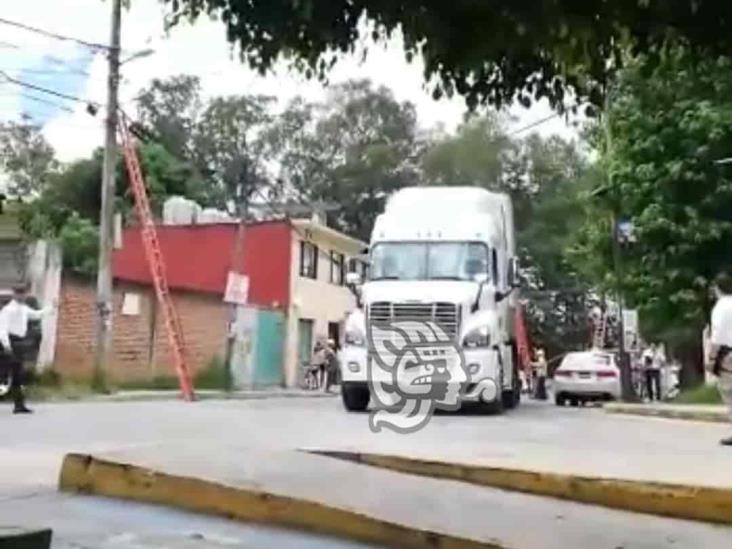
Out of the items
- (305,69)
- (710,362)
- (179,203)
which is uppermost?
(179,203)

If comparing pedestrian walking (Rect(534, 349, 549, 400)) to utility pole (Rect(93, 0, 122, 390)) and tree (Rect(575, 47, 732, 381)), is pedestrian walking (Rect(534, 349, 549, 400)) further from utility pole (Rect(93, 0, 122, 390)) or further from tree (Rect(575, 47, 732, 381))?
utility pole (Rect(93, 0, 122, 390))

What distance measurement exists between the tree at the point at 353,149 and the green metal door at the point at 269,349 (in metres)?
14.4

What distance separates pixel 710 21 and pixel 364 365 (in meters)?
13.4

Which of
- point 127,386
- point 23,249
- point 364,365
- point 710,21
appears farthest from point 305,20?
point 127,386

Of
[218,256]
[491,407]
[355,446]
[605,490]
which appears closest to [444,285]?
[491,407]

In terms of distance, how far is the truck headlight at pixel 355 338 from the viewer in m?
19.9

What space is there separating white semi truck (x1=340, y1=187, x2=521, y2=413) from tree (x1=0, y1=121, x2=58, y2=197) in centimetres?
3471

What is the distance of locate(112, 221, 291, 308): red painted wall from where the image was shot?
44.2 m

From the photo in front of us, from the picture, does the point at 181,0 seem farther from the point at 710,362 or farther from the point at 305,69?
the point at 710,362

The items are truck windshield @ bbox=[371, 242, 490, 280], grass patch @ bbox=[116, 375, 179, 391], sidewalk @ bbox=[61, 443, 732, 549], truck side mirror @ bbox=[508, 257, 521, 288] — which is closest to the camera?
sidewalk @ bbox=[61, 443, 732, 549]

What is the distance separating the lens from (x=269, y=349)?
4116 centimetres

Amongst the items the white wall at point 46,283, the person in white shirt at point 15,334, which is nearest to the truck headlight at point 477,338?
the person in white shirt at point 15,334

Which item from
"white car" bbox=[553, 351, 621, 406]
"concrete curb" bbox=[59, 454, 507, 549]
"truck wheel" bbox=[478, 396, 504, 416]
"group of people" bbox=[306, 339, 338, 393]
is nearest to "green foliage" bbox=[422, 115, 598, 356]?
"white car" bbox=[553, 351, 621, 406]

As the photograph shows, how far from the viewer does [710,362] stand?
13.3 meters
